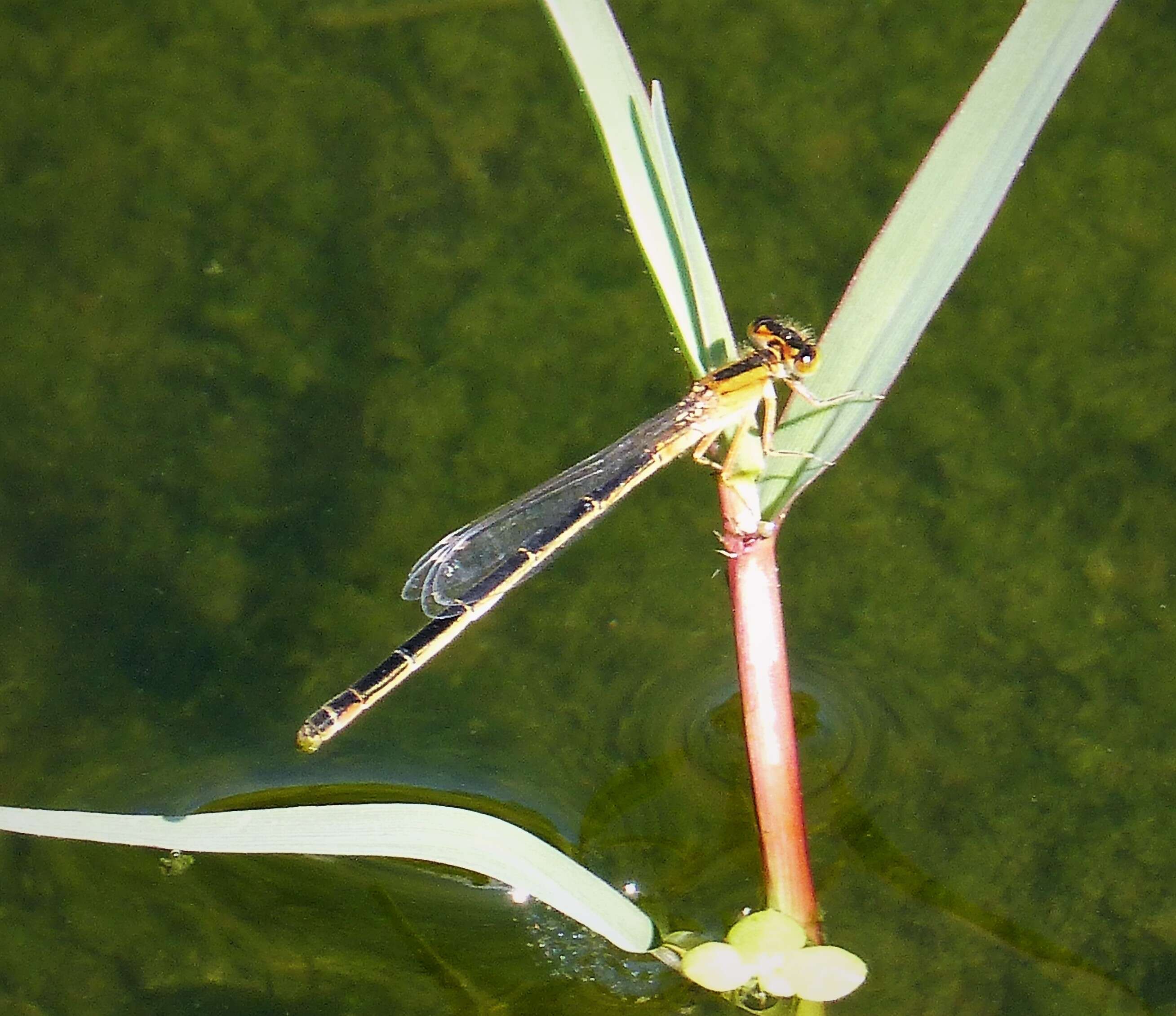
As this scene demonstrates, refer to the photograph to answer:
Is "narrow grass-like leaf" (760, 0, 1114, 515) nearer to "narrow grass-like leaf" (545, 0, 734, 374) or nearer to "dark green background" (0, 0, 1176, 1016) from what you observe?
"narrow grass-like leaf" (545, 0, 734, 374)

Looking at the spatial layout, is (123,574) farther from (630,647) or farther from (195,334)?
(630,647)

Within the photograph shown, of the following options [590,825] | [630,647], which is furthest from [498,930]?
[630,647]

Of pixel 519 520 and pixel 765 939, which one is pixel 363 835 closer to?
pixel 765 939

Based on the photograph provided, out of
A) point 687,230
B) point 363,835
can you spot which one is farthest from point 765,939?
point 687,230

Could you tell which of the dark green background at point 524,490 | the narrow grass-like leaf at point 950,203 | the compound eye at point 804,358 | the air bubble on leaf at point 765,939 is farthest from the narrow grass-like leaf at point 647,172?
the dark green background at point 524,490

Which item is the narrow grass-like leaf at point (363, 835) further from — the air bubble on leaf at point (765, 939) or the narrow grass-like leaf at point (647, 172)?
the narrow grass-like leaf at point (647, 172)

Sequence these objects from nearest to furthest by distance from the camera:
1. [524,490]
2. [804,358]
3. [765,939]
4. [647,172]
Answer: [647,172] → [765,939] → [804,358] → [524,490]
